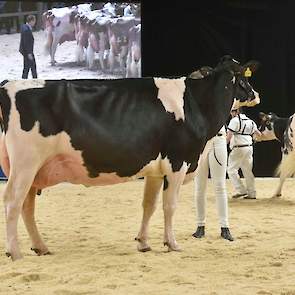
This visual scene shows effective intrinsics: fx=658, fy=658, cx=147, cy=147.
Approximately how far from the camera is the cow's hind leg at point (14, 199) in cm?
545

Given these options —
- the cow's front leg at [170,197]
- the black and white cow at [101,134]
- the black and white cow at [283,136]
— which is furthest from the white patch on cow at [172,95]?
the black and white cow at [283,136]

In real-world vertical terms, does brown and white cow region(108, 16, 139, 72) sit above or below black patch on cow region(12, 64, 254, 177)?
above

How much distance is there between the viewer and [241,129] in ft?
33.2

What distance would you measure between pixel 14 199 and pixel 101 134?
0.91m

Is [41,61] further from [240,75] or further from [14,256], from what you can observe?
[14,256]

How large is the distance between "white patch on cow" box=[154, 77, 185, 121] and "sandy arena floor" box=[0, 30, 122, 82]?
7.74 meters

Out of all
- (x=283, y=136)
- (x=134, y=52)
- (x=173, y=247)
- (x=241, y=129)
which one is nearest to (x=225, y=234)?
(x=173, y=247)

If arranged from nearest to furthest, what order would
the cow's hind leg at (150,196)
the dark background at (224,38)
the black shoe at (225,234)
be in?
the cow's hind leg at (150,196)
the black shoe at (225,234)
the dark background at (224,38)

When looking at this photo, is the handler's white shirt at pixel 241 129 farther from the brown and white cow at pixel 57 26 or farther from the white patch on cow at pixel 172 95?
the brown and white cow at pixel 57 26

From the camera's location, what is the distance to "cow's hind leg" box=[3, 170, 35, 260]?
5.45m

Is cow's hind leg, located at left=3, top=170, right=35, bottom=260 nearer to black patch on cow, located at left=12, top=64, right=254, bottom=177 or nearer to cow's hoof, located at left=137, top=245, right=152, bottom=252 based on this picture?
black patch on cow, located at left=12, top=64, right=254, bottom=177

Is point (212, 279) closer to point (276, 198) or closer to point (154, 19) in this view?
point (276, 198)

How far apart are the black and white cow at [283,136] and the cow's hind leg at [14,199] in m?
5.91

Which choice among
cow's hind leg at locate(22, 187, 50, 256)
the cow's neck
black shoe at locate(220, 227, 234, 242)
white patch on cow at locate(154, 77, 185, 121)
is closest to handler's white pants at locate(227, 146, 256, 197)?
black shoe at locate(220, 227, 234, 242)
